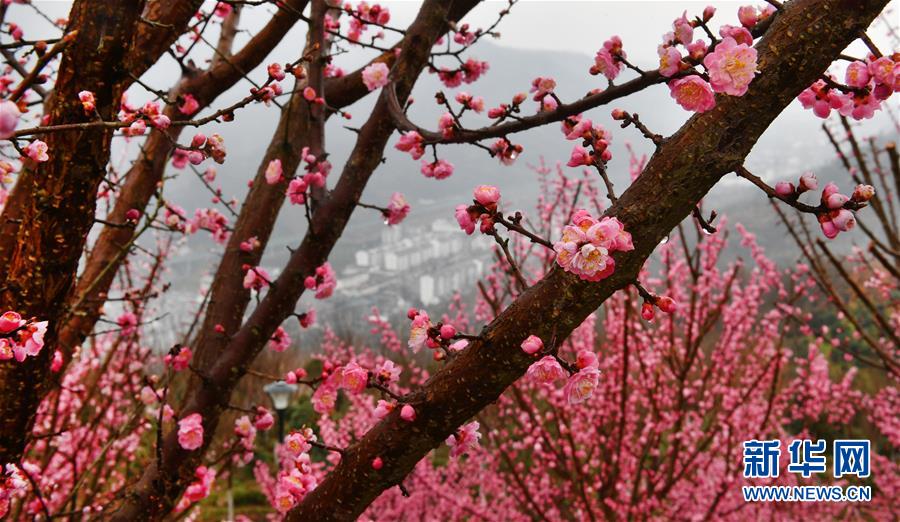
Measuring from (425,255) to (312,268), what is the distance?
3252cm

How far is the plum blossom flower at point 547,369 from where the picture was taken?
114cm

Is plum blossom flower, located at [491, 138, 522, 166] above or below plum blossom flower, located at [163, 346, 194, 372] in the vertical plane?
above

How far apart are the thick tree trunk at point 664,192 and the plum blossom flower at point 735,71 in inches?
1.3

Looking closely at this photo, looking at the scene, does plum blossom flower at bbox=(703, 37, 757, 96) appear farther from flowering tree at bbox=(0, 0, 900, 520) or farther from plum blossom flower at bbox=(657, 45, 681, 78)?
plum blossom flower at bbox=(657, 45, 681, 78)

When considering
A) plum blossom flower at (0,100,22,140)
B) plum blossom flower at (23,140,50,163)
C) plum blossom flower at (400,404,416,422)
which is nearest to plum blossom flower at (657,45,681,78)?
plum blossom flower at (400,404,416,422)

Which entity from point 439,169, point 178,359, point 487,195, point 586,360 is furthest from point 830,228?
point 178,359

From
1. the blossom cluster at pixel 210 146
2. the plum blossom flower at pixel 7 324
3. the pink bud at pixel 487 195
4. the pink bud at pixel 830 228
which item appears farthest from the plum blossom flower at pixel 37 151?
the pink bud at pixel 830 228

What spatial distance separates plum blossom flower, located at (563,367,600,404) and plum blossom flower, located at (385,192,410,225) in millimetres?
1801

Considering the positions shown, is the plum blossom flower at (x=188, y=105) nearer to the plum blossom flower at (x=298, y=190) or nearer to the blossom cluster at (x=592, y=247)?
the plum blossom flower at (x=298, y=190)

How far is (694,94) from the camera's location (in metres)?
1.10

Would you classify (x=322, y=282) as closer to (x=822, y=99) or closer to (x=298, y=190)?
(x=298, y=190)

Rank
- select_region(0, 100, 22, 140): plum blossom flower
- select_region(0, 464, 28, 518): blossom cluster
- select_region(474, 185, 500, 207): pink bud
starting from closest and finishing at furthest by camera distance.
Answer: select_region(0, 100, 22, 140): plum blossom flower
select_region(474, 185, 500, 207): pink bud
select_region(0, 464, 28, 518): blossom cluster

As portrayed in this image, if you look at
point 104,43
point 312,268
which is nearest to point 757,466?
point 312,268

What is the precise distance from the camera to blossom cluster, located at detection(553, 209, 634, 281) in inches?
39.4
